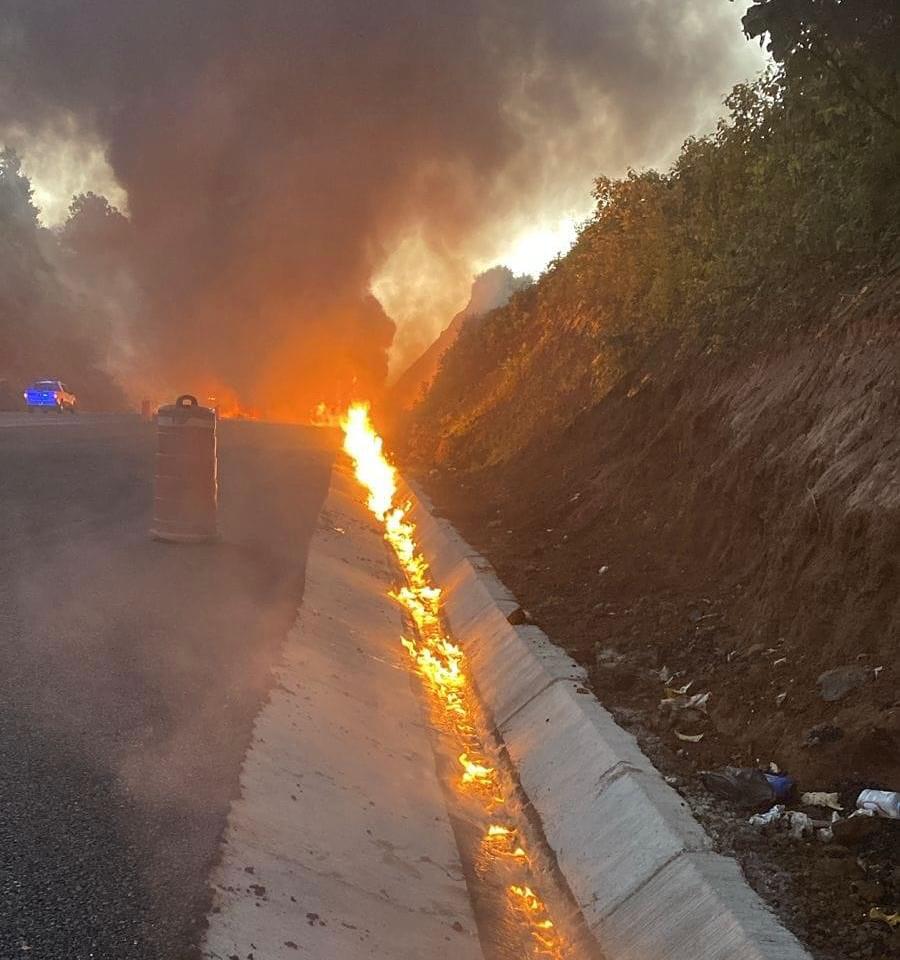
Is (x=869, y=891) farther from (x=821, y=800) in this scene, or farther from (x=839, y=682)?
(x=839, y=682)

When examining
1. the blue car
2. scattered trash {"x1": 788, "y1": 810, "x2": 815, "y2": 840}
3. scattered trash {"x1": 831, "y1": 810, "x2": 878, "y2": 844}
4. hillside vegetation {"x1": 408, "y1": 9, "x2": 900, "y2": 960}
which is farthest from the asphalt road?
the blue car

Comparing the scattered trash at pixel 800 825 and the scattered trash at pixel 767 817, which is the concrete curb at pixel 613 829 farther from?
the scattered trash at pixel 800 825

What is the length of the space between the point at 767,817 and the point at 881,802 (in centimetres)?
55

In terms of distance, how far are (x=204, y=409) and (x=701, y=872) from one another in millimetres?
9242

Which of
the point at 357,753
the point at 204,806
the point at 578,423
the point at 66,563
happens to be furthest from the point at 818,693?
the point at 578,423

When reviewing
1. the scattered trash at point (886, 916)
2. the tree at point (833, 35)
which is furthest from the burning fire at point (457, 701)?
the tree at point (833, 35)

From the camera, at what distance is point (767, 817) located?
17.5 ft

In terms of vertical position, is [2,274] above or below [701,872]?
above

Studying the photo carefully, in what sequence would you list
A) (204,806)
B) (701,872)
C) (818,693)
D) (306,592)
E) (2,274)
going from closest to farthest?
(701,872)
(204,806)
(818,693)
(306,592)
(2,274)

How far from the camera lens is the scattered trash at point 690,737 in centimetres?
659

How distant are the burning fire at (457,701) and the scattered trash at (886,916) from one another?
4.34ft

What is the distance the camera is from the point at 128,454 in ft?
72.8

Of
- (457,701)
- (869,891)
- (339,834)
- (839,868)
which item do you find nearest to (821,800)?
(839,868)

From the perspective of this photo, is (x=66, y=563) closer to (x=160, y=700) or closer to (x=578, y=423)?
(x=160, y=700)
